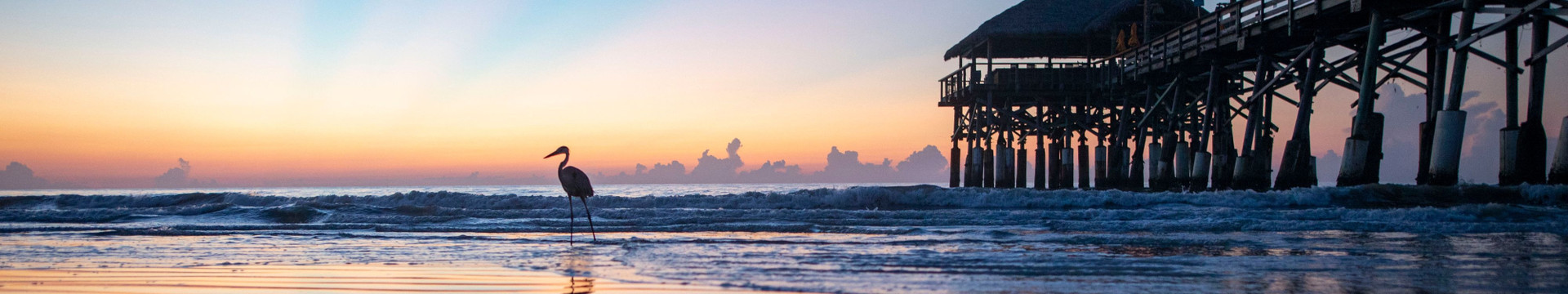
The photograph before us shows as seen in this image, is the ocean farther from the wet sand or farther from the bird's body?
the bird's body

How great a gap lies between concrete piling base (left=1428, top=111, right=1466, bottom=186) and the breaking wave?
0.39 meters

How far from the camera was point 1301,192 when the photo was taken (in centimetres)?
1625

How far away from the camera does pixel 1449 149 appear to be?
13.5 m

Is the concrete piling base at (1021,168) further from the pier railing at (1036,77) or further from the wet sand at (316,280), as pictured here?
the wet sand at (316,280)

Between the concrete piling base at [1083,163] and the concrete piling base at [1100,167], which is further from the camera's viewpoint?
the concrete piling base at [1083,163]

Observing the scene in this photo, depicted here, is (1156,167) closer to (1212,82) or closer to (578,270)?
(1212,82)

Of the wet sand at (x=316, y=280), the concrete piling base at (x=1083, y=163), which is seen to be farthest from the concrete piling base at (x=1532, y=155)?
the concrete piling base at (x=1083, y=163)

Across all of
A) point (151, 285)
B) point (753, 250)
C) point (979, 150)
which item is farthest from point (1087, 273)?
point (979, 150)

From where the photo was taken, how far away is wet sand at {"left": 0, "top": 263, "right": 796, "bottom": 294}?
18.7 ft

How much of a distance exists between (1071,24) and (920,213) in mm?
16481

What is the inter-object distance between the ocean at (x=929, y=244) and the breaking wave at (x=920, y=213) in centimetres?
7

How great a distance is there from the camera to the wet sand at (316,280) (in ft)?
18.7

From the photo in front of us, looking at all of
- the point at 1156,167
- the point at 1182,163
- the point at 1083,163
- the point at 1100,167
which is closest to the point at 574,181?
the point at 1182,163

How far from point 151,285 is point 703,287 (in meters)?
3.50
